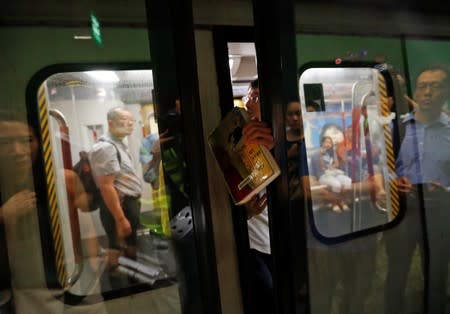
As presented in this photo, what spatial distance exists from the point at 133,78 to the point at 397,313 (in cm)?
181

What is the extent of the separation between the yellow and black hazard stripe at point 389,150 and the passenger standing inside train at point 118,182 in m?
1.24

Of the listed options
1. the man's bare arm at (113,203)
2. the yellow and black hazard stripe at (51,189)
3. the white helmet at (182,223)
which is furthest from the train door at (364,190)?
the yellow and black hazard stripe at (51,189)

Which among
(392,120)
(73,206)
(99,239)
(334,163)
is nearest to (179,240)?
(99,239)

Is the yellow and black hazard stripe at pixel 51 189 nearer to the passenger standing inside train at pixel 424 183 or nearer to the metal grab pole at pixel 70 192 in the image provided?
the metal grab pole at pixel 70 192

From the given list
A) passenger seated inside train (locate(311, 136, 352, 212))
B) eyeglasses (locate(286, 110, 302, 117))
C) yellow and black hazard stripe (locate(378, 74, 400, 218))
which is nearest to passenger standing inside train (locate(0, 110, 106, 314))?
eyeglasses (locate(286, 110, 302, 117))

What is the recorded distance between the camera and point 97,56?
1.20 m

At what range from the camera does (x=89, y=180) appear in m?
1.22

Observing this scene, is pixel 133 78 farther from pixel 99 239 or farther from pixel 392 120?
pixel 392 120

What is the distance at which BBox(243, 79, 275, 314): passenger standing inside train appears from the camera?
124 cm

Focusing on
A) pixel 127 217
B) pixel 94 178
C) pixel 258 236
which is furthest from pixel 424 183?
pixel 94 178

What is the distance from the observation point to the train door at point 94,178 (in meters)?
1.11

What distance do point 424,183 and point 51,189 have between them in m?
1.79

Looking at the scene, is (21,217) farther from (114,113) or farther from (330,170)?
(330,170)

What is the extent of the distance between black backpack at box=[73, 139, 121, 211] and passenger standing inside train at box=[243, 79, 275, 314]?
0.53m
